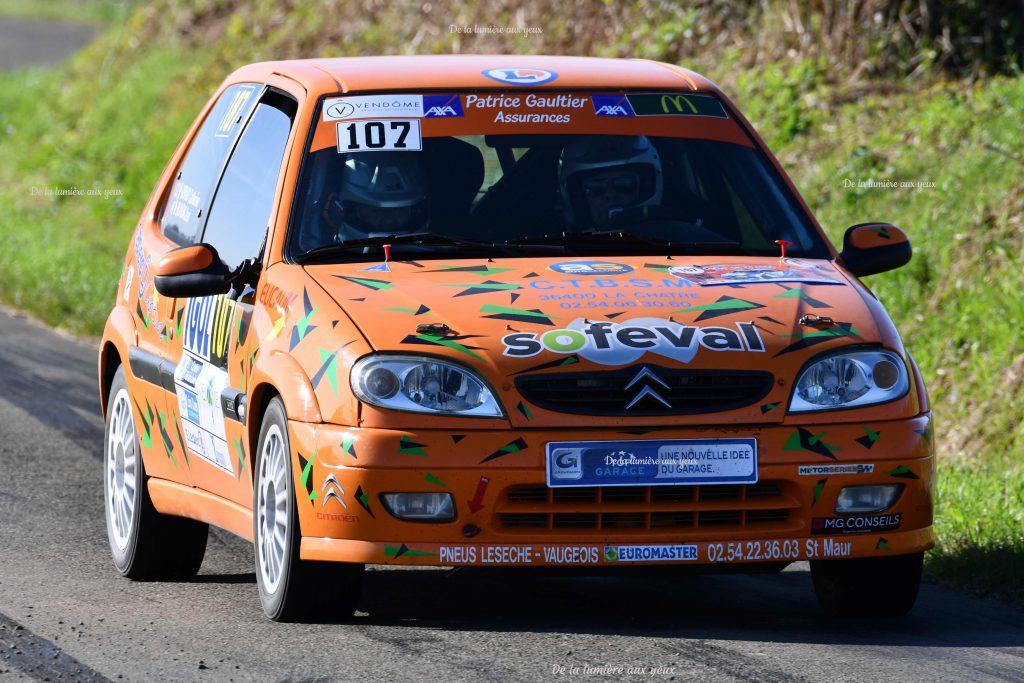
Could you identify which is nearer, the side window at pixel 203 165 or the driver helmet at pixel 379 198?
the driver helmet at pixel 379 198

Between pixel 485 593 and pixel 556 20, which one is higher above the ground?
pixel 485 593

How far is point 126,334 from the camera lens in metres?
7.73

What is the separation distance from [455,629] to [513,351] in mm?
909

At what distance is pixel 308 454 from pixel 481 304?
2.21 ft

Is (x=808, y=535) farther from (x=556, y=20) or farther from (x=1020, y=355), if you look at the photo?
(x=556, y=20)

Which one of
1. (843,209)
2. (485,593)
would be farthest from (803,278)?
(843,209)

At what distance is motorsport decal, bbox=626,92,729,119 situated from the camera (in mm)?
7090

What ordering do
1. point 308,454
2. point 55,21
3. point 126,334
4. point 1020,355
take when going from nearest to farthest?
point 308,454 → point 126,334 → point 1020,355 → point 55,21

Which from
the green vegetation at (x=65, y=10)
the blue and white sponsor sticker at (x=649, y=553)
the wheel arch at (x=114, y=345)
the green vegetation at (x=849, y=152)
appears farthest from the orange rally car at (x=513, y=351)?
the green vegetation at (x=65, y=10)

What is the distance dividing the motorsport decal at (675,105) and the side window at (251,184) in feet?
3.98

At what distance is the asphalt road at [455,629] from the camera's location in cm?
546

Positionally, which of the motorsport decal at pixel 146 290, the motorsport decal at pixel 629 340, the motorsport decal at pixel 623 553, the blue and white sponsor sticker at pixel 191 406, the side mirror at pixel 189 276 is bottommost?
the blue and white sponsor sticker at pixel 191 406

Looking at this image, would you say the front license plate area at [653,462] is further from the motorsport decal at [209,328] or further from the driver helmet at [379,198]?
the motorsport decal at [209,328]

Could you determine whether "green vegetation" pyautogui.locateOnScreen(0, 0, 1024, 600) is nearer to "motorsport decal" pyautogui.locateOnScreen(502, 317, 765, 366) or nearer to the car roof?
"motorsport decal" pyautogui.locateOnScreen(502, 317, 765, 366)
